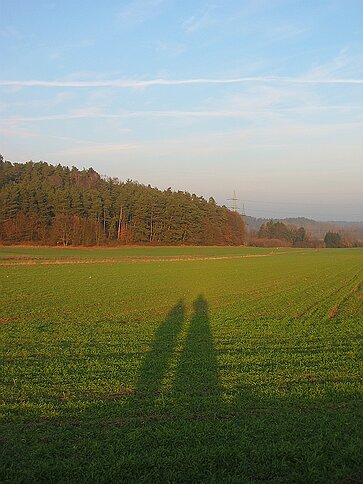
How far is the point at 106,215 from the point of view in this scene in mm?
97438

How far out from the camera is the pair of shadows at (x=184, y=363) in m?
8.60

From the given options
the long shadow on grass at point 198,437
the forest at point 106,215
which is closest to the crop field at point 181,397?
the long shadow on grass at point 198,437

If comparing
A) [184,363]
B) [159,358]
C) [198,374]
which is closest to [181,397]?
[198,374]

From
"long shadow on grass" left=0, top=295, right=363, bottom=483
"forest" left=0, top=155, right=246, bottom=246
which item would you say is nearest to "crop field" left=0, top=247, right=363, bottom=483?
"long shadow on grass" left=0, top=295, right=363, bottom=483

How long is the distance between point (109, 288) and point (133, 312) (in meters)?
9.02

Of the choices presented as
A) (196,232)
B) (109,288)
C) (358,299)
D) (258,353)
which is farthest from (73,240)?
(258,353)

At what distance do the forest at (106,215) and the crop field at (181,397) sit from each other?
233 feet

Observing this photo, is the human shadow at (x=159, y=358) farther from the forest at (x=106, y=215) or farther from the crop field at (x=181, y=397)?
the forest at (x=106, y=215)

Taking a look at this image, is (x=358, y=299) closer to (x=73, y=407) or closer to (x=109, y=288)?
(x=109, y=288)

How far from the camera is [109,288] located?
28328 mm

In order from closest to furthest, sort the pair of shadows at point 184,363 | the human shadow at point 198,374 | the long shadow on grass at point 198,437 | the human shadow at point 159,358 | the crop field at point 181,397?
the long shadow on grass at point 198,437
the crop field at point 181,397
the human shadow at point 198,374
the pair of shadows at point 184,363
the human shadow at point 159,358

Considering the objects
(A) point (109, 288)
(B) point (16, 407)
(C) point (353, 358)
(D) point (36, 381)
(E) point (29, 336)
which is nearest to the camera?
(B) point (16, 407)

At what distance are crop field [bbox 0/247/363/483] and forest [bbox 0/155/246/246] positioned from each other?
2800 inches

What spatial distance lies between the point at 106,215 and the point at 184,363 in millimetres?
88684
